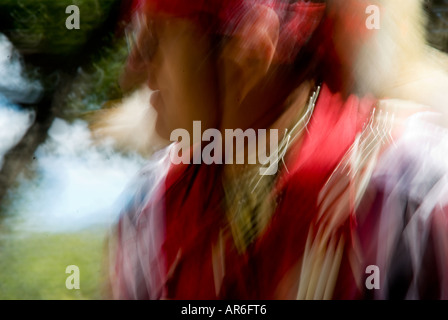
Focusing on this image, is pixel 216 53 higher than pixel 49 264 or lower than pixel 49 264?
higher

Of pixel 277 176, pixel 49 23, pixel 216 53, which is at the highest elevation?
pixel 49 23

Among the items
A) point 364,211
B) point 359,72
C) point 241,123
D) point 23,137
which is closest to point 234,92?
point 241,123

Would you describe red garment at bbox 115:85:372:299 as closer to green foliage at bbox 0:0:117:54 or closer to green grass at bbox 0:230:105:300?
green grass at bbox 0:230:105:300

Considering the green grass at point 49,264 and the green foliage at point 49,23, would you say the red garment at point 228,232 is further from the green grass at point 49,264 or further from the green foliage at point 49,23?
the green foliage at point 49,23

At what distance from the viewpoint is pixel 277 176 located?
2.00 m

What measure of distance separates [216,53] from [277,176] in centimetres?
44

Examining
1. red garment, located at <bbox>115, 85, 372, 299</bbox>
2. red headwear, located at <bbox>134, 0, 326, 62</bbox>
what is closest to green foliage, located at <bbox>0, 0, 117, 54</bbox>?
red headwear, located at <bbox>134, 0, 326, 62</bbox>

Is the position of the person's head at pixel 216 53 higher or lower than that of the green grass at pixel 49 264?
higher

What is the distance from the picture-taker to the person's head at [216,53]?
1975 millimetres

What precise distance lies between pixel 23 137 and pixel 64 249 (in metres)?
0.39

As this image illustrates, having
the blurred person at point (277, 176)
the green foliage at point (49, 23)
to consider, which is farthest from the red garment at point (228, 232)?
the green foliage at point (49, 23)

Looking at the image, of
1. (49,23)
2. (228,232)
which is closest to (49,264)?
(228,232)

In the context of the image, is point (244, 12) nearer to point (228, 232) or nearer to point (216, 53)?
point (216, 53)
